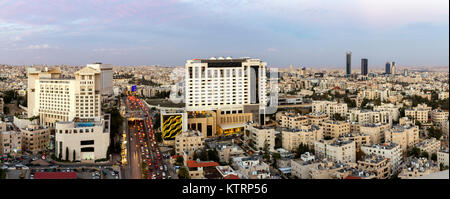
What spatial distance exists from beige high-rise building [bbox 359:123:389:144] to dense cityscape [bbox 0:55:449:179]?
0.7 inches

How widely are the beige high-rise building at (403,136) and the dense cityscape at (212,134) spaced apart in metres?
0.02

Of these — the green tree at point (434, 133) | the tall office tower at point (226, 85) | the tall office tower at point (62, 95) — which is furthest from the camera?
the tall office tower at point (226, 85)

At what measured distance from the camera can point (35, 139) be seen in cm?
562

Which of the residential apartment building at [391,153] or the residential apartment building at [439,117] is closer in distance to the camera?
the residential apartment building at [391,153]

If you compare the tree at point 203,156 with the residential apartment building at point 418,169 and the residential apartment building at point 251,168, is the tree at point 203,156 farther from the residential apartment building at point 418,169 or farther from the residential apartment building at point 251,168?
the residential apartment building at point 418,169

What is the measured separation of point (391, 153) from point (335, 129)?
1681 millimetres

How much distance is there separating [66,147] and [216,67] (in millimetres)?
4213

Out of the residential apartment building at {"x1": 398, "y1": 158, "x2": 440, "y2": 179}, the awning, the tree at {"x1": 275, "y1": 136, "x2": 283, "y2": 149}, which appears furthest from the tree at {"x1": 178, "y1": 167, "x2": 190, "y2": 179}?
the awning

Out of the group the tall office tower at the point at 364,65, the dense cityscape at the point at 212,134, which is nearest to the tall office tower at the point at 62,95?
the dense cityscape at the point at 212,134

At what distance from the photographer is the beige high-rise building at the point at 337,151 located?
16.1ft

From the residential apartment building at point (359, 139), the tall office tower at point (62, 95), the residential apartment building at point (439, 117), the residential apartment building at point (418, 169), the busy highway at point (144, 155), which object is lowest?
the busy highway at point (144, 155)

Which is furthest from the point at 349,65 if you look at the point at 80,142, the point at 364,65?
the point at 80,142

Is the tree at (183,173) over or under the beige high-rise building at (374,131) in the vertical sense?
under

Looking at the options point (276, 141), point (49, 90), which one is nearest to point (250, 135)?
point (276, 141)
